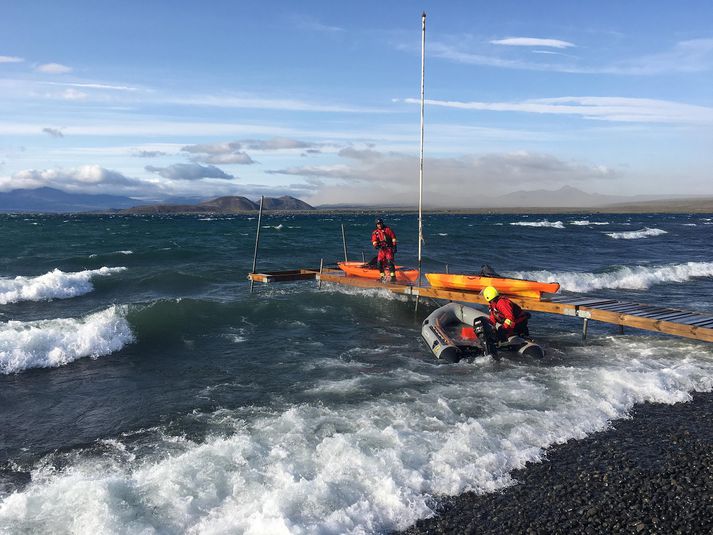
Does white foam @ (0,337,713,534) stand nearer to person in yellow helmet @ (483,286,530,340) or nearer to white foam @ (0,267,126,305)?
person in yellow helmet @ (483,286,530,340)

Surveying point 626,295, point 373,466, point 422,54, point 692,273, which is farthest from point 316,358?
point 692,273

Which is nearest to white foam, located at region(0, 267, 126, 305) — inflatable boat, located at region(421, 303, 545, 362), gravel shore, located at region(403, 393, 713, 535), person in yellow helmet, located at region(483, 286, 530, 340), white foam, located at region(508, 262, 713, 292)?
inflatable boat, located at region(421, 303, 545, 362)

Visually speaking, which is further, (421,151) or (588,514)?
(421,151)

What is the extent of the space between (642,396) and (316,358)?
7016 millimetres

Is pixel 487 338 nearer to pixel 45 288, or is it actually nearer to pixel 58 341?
pixel 58 341

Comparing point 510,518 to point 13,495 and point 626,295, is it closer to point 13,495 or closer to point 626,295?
point 13,495

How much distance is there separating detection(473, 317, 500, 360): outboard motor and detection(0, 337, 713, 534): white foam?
4.13 ft

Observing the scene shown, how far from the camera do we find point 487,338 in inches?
479

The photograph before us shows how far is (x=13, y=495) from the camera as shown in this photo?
20.9 ft

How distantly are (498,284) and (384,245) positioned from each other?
4.26 m

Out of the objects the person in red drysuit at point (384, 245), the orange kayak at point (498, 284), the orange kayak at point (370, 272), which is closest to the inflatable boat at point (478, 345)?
the orange kayak at point (498, 284)

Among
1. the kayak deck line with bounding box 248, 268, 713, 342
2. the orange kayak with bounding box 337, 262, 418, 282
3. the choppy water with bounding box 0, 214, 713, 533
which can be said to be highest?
the orange kayak with bounding box 337, 262, 418, 282

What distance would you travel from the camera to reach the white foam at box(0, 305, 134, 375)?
12.4 meters

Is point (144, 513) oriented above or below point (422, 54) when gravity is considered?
below
